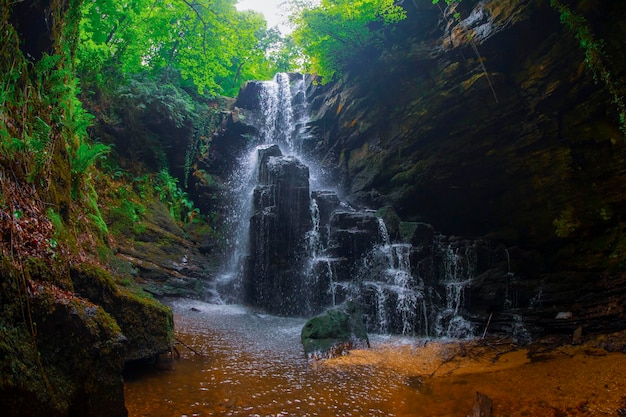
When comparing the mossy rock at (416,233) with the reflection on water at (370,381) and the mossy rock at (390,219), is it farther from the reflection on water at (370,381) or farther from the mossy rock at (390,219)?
the reflection on water at (370,381)

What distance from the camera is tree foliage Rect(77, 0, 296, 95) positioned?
12357 mm

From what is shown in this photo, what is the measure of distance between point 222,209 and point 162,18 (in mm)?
8696

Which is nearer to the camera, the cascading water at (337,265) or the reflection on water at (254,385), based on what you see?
the reflection on water at (254,385)

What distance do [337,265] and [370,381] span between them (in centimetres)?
621

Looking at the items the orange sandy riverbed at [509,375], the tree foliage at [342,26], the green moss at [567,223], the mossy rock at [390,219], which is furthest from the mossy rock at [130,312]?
the tree foliage at [342,26]

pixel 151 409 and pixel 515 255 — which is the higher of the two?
pixel 515 255

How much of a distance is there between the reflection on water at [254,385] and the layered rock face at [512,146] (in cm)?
557

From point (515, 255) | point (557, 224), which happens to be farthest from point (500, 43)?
point (515, 255)

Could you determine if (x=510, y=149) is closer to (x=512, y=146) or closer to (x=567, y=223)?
(x=512, y=146)

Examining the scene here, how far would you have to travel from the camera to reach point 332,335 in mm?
6863

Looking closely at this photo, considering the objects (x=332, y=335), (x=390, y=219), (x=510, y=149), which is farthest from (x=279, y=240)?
(x=510, y=149)

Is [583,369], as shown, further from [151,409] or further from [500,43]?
[500,43]

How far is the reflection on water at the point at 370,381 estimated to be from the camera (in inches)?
163

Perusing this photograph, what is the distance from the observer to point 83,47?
11.9 metres
